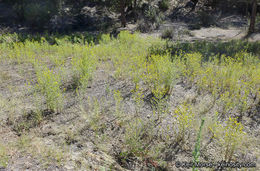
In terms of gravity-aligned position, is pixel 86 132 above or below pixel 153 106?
below

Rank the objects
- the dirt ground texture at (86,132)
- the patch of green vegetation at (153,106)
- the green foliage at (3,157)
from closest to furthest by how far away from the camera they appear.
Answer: the green foliage at (3,157) < the dirt ground texture at (86,132) < the patch of green vegetation at (153,106)

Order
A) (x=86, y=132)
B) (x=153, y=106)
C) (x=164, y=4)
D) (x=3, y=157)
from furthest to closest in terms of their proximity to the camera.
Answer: (x=164, y=4), (x=153, y=106), (x=86, y=132), (x=3, y=157)

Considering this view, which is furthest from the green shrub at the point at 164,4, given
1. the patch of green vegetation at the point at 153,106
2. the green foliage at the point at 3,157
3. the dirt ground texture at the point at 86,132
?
the green foliage at the point at 3,157

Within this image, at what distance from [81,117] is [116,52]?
3.63 meters

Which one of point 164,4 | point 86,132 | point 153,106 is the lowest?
point 86,132

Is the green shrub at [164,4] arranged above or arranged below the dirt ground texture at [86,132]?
above

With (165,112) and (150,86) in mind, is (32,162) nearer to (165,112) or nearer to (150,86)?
(165,112)

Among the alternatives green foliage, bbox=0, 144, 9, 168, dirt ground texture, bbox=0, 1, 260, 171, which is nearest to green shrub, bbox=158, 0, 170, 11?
dirt ground texture, bbox=0, 1, 260, 171

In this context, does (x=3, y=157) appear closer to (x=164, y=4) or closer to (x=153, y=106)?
(x=153, y=106)

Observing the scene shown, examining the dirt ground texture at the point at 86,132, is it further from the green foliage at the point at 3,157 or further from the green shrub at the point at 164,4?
the green shrub at the point at 164,4

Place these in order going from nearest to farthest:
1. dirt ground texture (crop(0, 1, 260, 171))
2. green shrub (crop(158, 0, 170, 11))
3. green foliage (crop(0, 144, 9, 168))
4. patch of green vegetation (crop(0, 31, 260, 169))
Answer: green foliage (crop(0, 144, 9, 168))
dirt ground texture (crop(0, 1, 260, 171))
patch of green vegetation (crop(0, 31, 260, 169))
green shrub (crop(158, 0, 170, 11))

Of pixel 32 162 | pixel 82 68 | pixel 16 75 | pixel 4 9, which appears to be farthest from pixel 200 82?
pixel 4 9

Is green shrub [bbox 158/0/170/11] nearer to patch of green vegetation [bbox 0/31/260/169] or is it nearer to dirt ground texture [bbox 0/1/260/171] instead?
patch of green vegetation [bbox 0/31/260/169]

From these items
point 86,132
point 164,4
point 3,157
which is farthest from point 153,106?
point 164,4
